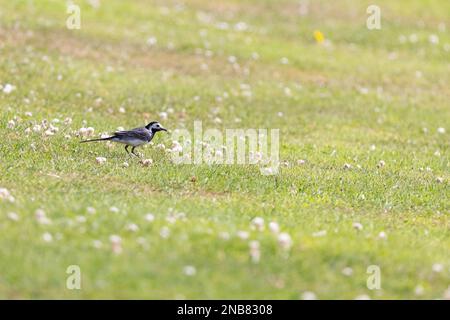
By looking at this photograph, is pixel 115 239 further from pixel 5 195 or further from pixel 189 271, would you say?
pixel 5 195

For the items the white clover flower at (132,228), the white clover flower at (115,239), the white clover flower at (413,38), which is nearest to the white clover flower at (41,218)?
the white clover flower at (115,239)

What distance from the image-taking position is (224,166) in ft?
48.8

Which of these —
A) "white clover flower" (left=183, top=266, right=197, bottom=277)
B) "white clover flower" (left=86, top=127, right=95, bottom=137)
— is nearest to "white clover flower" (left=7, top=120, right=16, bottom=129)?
"white clover flower" (left=86, top=127, right=95, bottom=137)

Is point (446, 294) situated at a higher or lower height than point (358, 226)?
lower

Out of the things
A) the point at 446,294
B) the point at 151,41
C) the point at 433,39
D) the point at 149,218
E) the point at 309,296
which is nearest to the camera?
the point at 309,296

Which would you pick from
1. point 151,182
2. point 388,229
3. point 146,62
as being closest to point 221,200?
point 151,182

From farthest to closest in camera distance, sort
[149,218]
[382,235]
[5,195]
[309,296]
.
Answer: [382,235] → [5,195] → [149,218] → [309,296]

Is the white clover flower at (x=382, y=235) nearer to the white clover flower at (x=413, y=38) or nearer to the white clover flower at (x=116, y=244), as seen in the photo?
the white clover flower at (x=116, y=244)

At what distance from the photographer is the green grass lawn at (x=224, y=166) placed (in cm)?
968

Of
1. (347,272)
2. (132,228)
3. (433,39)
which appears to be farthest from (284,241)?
(433,39)

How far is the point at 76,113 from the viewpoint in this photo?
18766 millimetres

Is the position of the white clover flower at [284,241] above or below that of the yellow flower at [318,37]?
below

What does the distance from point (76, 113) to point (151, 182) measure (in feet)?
20.6
